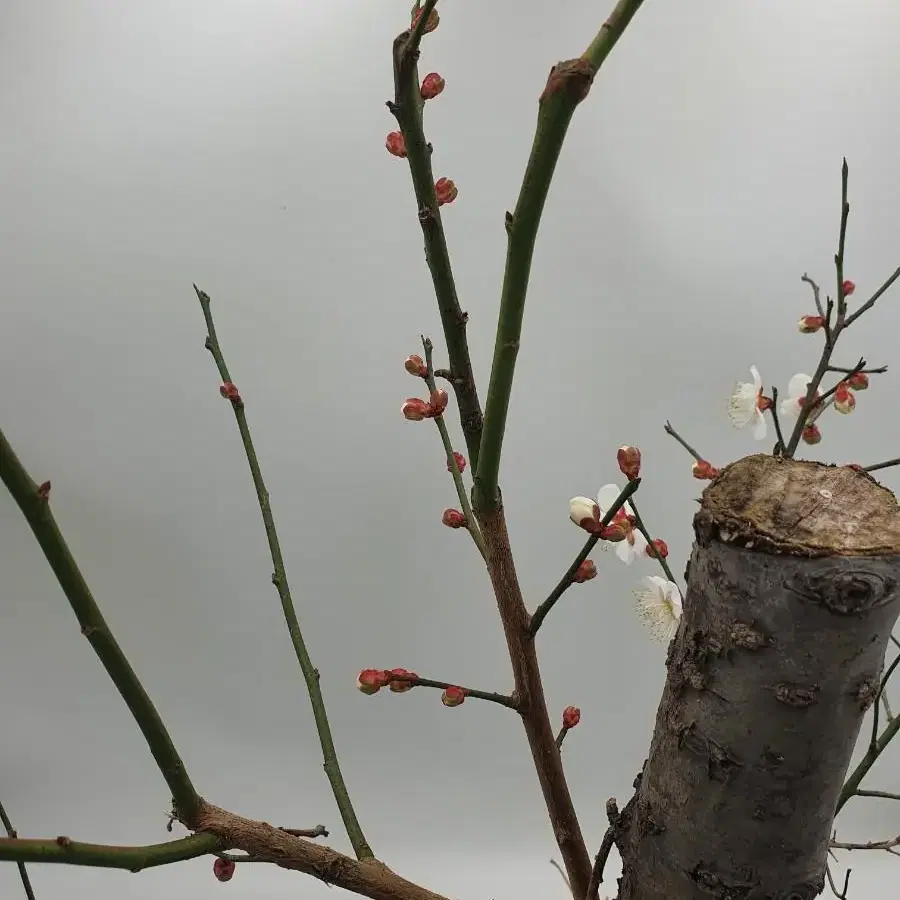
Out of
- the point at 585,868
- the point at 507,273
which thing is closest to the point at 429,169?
the point at 507,273

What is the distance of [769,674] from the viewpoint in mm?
255

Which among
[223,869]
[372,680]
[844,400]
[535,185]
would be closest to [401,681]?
[372,680]

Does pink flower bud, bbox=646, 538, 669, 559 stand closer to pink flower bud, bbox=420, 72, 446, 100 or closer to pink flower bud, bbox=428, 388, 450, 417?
pink flower bud, bbox=428, 388, 450, 417

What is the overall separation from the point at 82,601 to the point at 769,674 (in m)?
0.20

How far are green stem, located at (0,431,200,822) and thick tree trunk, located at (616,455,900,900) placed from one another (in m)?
0.17

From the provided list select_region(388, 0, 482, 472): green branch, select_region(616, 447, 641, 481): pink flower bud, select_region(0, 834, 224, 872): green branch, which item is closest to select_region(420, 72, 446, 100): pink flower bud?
select_region(388, 0, 482, 472): green branch

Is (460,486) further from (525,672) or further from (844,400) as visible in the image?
(844,400)

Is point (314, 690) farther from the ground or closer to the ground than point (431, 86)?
closer to the ground

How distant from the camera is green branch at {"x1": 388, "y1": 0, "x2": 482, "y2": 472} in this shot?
0.89 feet

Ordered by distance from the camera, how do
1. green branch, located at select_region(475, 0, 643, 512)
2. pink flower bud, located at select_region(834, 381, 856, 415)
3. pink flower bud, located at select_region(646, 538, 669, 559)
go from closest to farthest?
green branch, located at select_region(475, 0, 643, 512) → pink flower bud, located at select_region(646, 538, 669, 559) → pink flower bud, located at select_region(834, 381, 856, 415)

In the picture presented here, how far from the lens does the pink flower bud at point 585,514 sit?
1.20ft

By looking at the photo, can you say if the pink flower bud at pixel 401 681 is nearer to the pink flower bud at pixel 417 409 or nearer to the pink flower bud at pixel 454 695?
the pink flower bud at pixel 454 695

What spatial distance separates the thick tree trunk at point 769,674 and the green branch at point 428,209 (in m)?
0.11

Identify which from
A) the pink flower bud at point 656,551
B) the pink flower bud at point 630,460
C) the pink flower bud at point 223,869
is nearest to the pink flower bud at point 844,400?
the pink flower bud at point 656,551
